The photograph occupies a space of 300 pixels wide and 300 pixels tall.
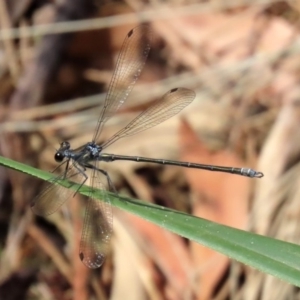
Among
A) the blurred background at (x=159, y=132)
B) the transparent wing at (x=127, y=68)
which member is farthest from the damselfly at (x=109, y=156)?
the blurred background at (x=159, y=132)

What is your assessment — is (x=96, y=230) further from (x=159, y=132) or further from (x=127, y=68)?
(x=159, y=132)

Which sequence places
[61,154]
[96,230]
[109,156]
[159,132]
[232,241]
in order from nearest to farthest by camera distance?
[232,241] < [96,230] < [61,154] < [109,156] < [159,132]

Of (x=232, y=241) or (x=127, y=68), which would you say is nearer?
(x=232, y=241)

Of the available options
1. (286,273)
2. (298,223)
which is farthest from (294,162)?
(286,273)

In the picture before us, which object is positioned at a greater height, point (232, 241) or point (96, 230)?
point (96, 230)

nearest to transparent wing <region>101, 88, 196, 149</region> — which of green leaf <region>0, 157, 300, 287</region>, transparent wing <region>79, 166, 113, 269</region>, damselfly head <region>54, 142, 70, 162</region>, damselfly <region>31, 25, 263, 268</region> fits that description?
damselfly <region>31, 25, 263, 268</region>

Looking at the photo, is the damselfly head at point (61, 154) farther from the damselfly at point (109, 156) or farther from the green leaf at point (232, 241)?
the green leaf at point (232, 241)

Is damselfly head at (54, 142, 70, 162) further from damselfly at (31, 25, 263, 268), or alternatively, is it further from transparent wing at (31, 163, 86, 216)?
transparent wing at (31, 163, 86, 216)

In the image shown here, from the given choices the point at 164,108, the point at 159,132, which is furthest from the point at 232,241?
the point at 159,132
